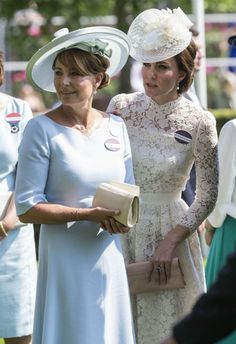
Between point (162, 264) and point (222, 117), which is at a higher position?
point (222, 117)

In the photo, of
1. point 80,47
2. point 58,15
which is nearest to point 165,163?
point 80,47

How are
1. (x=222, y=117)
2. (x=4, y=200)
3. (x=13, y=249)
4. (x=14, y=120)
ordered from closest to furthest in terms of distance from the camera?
(x=4, y=200) < (x=14, y=120) < (x=13, y=249) < (x=222, y=117)

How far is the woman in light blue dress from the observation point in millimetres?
5824

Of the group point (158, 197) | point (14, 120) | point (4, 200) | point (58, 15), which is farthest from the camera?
point (58, 15)

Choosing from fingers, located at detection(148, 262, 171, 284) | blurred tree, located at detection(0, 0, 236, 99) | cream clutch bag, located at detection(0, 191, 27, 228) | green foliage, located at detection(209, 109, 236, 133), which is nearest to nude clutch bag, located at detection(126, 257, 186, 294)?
fingers, located at detection(148, 262, 171, 284)

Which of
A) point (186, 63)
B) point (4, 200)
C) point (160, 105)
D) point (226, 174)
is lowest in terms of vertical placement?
point (4, 200)

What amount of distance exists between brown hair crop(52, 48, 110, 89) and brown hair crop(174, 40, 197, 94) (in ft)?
1.94

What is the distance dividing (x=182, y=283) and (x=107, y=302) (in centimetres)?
59

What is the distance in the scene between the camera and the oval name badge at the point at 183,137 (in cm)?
642

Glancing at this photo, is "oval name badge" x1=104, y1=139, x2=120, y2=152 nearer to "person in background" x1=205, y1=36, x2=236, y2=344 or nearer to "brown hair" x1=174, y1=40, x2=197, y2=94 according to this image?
"brown hair" x1=174, y1=40, x2=197, y2=94

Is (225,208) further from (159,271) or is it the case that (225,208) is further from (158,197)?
(159,271)

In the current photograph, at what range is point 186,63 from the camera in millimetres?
6539

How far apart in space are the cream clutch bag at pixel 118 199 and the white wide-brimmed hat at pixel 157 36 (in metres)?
0.92

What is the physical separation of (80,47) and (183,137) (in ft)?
2.62
